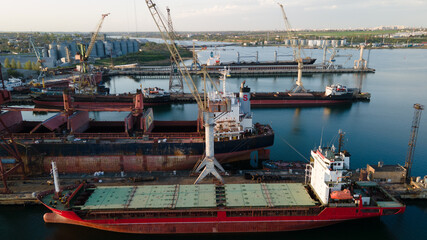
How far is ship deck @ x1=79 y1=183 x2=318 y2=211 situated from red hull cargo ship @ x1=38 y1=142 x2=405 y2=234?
0.06 metres

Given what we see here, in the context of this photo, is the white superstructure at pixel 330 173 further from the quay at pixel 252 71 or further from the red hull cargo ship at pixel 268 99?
the quay at pixel 252 71

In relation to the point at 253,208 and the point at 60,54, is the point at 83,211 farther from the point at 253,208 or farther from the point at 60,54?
the point at 60,54

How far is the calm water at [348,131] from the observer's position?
17047 millimetres

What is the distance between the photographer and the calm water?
17.0 meters

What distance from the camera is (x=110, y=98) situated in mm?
46875

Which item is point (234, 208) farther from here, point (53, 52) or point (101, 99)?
point (53, 52)

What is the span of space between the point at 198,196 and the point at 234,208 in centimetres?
250

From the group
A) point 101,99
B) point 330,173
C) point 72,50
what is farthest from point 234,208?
point 72,50

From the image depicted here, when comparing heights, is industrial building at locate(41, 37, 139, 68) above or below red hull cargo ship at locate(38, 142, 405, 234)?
above

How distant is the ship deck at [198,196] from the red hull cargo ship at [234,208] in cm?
6

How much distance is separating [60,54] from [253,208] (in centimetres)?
10489

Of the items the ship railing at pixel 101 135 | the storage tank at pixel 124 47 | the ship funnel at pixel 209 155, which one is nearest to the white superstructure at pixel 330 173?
the ship funnel at pixel 209 155

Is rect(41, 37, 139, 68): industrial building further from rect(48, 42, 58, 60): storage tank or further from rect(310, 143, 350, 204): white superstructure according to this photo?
rect(310, 143, 350, 204): white superstructure

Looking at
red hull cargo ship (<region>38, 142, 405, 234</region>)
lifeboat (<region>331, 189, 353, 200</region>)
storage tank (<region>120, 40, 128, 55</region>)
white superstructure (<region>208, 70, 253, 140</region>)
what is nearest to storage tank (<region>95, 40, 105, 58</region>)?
storage tank (<region>120, 40, 128, 55</region>)
